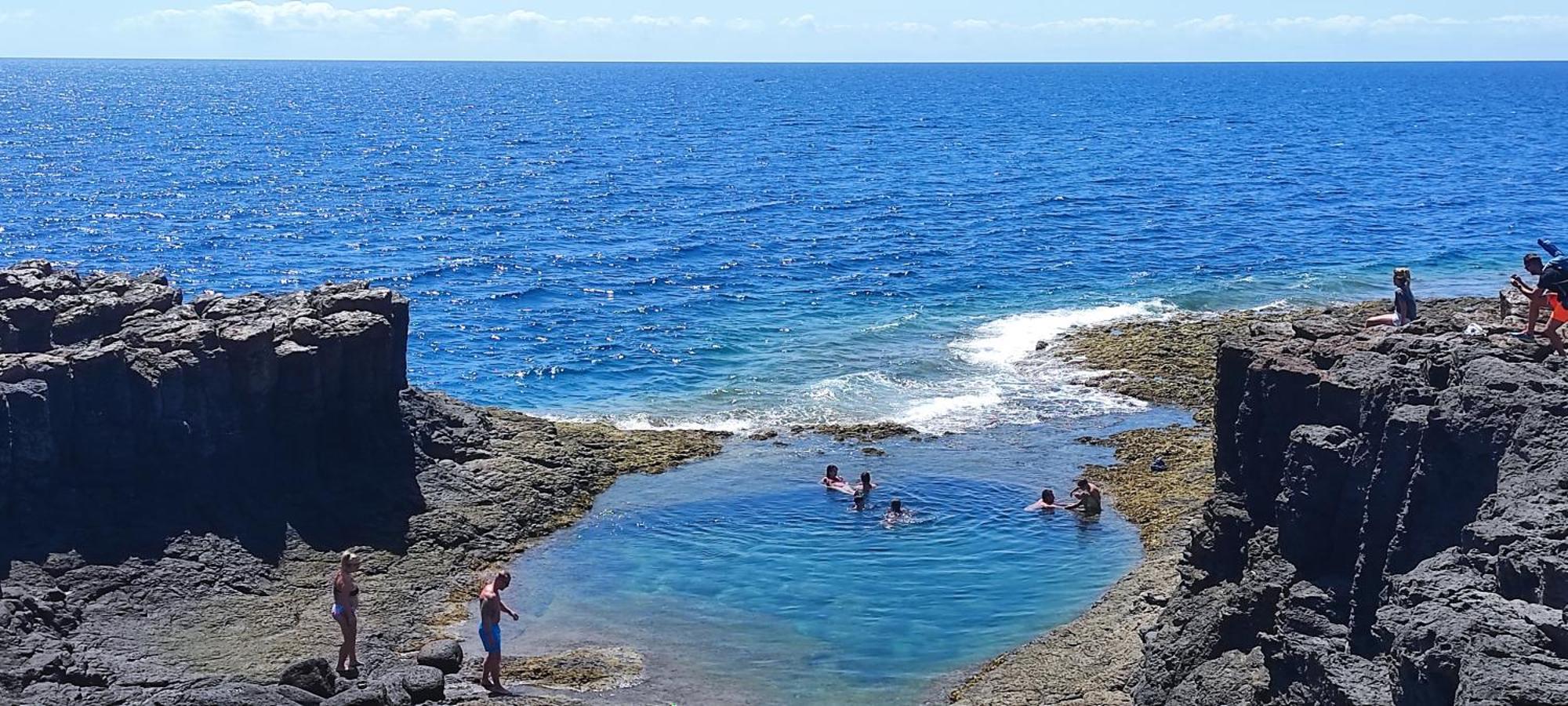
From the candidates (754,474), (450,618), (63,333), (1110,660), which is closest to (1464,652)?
(1110,660)

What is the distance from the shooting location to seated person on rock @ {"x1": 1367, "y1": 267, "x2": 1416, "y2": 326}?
27844 mm

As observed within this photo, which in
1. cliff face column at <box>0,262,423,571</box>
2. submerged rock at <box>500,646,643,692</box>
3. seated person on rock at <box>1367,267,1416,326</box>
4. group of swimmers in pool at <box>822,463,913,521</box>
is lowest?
submerged rock at <box>500,646,643,692</box>

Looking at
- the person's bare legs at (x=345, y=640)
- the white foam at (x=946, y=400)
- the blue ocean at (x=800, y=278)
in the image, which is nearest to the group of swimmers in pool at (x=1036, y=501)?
the blue ocean at (x=800, y=278)

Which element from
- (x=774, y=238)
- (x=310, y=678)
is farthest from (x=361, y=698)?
(x=774, y=238)

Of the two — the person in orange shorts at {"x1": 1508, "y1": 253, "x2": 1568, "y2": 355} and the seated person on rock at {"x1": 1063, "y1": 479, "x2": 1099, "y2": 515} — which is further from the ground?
the person in orange shorts at {"x1": 1508, "y1": 253, "x2": 1568, "y2": 355}

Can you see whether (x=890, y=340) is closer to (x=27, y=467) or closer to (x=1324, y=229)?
(x=27, y=467)

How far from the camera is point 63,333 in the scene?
1342 inches

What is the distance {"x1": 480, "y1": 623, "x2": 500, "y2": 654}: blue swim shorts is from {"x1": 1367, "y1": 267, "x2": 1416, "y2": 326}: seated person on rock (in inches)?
647

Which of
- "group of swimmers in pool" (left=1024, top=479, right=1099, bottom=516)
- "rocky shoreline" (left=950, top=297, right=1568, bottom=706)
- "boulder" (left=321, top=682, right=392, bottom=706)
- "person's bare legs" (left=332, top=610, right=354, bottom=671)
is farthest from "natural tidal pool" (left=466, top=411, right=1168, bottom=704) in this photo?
"boulder" (left=321, top=682, right=392, bottom=706)

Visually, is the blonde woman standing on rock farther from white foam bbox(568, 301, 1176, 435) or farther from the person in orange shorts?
the person in orange shorts

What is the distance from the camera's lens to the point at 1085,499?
117 ft

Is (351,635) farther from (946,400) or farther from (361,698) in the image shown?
(946,400)

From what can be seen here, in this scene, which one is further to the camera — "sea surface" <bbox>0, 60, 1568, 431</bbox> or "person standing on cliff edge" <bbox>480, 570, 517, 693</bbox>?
"sea surface" <bbox>0, 60, 1568, 431</bbox>

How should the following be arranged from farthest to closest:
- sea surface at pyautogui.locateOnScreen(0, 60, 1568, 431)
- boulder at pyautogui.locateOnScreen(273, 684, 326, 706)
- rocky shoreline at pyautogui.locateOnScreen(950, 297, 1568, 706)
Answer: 1. sea surface at pyautogui.locateOnScreen(0, 60, 1568, 431)
2. boulder at pyautogui.locateOnScreen(273, 684, 326, 706)
3. rocky shoreline at pyautogui.locateOnScreen(950, 297, 1568, 706)
